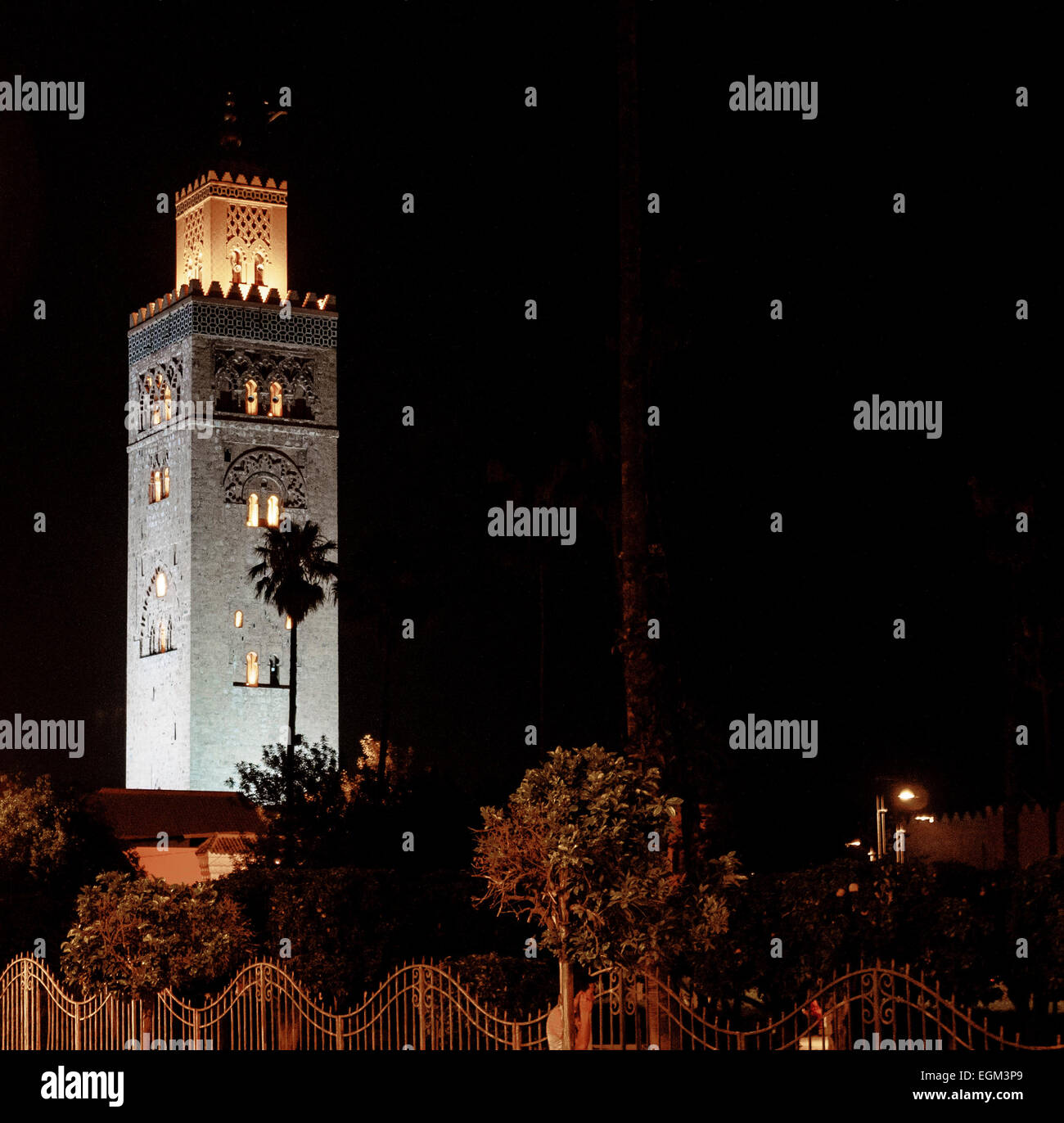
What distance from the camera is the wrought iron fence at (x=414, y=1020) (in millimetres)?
15930

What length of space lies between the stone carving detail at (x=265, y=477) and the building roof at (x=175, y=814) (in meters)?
11.8

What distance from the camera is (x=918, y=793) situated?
2688 cm

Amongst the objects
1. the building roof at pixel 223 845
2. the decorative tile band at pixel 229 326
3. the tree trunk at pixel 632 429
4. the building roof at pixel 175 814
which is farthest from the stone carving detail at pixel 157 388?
the tree trunk at pixel 632 429

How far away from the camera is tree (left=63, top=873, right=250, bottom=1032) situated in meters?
22.2

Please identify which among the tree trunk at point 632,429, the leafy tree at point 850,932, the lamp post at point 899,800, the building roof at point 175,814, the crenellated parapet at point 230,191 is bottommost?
the leafy tree at point 850,932

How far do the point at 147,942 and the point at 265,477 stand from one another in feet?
164

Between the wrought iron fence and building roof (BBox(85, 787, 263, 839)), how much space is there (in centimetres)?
3602

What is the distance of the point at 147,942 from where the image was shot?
2216 cm

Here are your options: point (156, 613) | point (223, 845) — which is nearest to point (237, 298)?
point (156, 613)

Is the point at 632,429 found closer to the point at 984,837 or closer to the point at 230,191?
the point at 984,837

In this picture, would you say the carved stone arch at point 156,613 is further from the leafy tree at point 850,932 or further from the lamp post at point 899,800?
the leafy tree at point 850,932
